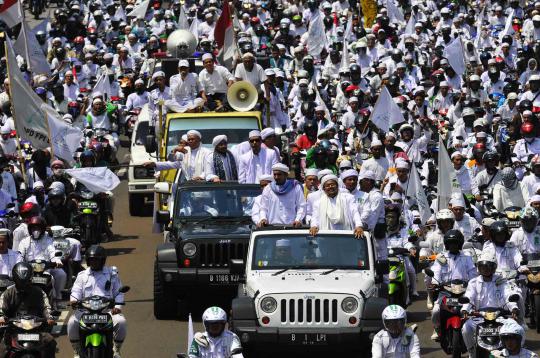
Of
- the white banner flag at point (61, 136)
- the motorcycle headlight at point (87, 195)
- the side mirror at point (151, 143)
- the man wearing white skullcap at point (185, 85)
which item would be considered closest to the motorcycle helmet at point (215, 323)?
the side mirror at point (151, 143)

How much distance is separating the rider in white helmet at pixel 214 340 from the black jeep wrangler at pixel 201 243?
178 inches

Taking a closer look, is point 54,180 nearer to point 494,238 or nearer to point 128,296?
point 128,296

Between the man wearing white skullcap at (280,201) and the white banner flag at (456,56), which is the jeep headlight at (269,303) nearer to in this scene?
the man wearing white skullcap at (280,201)

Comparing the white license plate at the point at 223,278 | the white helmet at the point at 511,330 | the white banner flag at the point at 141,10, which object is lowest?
the white helmet at the point at 511,330

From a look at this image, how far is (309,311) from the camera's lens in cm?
2088

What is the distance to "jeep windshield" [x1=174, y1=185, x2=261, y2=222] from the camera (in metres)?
24.9

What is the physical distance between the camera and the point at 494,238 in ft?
76.6

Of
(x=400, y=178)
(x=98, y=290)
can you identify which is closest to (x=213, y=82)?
(x=400, y=178)

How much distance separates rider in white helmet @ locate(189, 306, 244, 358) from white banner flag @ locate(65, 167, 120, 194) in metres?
9.66

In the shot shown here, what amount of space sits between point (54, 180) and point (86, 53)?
17446mm

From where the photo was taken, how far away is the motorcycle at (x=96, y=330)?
20547 millimetres

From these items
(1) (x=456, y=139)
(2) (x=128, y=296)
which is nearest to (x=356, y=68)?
(1) (x=456, y=139)

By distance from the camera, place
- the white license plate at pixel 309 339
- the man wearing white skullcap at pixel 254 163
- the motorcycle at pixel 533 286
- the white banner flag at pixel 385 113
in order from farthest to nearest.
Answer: the white banner flag at pixel 385 113 → the man wearing white skullcap at pixel 254 163 → the motorcycle at pixel 533 286 → the white license plate at pixel 309 339

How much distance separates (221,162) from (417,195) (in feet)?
9.85
